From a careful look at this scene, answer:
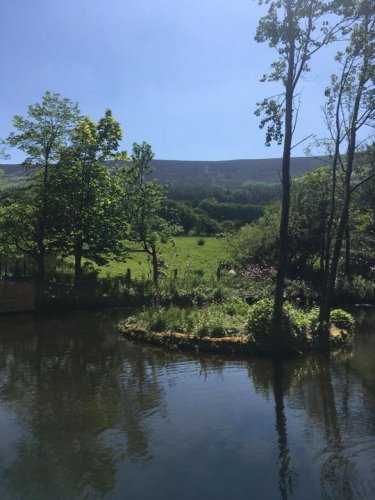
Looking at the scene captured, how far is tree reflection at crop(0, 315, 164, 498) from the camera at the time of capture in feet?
21.8

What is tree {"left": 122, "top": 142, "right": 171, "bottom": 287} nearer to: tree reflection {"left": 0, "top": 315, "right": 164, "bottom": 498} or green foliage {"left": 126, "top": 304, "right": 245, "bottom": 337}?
green foliage {"left": 126, "top": 304, "right": 245, "bottom": 337}

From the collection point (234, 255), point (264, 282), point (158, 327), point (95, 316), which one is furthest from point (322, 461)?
point (234, 255)

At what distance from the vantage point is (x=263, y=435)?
8.13 m

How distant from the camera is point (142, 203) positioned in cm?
2705

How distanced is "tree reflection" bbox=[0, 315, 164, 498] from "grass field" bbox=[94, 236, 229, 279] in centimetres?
1279

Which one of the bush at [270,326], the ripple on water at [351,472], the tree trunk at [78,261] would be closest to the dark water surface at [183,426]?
the ripple on water at [351,472]

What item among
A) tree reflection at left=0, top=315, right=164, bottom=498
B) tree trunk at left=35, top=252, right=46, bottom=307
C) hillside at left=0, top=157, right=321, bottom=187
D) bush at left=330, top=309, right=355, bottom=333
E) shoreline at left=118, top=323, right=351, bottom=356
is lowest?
tree reflection at left=0, top=315, right=164, bottom=498

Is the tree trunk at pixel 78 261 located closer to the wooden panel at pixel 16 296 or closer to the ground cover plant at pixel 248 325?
the wooden panel at pixel 16 296

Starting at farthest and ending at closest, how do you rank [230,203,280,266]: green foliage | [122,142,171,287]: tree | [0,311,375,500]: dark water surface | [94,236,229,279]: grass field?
[230,203,280,266]: green foliage → [94,236,229,279]: grass field → [122,142,171,287]: tree → [0,311,375,500]: dark water surface

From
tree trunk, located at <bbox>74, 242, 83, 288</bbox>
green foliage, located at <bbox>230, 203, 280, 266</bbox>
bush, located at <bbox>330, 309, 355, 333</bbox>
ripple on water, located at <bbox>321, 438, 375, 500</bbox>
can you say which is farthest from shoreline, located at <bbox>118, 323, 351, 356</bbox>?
green foliage, located at <bbox>230, 203, 280, 266</bbox>

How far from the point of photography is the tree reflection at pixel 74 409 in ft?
21.8

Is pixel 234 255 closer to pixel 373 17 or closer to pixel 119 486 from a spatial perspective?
pixel 373 17

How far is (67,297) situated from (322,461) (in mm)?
17293

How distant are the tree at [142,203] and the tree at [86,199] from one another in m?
0.92
